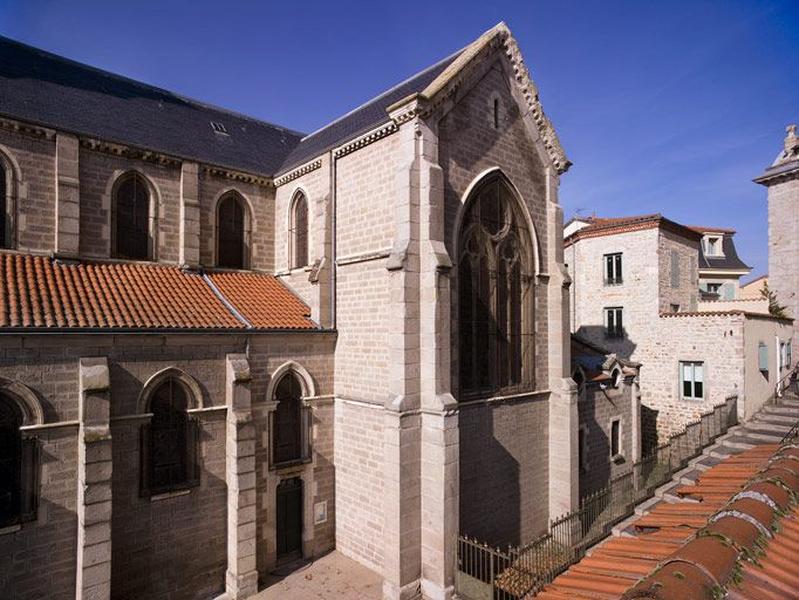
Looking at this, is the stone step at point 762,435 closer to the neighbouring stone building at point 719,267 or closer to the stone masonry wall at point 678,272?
the stone masonry wall at point 678,272

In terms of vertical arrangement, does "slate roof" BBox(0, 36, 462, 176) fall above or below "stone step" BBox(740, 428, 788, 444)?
above

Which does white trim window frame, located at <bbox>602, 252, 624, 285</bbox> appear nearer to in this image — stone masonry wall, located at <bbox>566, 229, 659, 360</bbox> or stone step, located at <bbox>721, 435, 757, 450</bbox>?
stone masonry wall, located at <bbox>566, 229, 659, 360</bbox>

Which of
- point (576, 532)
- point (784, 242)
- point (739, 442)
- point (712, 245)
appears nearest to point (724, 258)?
point (712, 245)

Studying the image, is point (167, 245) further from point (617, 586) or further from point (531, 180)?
point (617, 586)

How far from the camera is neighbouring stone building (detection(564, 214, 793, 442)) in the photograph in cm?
2080

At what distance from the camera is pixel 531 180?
1462 centimetres

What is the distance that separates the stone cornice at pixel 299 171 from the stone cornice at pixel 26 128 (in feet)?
21.3

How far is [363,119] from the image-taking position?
48.8 feet

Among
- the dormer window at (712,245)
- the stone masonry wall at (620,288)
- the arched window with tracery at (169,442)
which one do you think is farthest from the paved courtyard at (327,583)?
the dormer window at (712,245)

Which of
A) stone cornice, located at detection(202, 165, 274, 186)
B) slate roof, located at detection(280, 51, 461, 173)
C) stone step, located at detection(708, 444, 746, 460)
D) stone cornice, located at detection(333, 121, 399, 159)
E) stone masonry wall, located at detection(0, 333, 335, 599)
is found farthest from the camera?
stone step, located at detection(708, 444, 746, 460)

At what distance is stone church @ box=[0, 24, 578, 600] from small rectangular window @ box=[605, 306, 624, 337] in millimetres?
12282

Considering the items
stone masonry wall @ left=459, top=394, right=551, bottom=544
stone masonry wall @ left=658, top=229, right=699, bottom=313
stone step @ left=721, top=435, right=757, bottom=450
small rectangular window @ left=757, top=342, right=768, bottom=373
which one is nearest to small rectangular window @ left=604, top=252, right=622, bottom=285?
stone masonry wall @ left=658, top=229, right=699, bottom=313

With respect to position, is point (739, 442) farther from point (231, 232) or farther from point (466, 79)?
point (231, 232)

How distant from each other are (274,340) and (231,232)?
5399 mm
